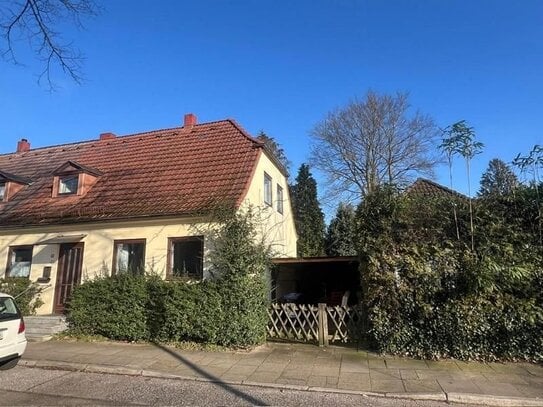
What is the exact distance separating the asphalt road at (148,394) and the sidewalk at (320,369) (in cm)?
29

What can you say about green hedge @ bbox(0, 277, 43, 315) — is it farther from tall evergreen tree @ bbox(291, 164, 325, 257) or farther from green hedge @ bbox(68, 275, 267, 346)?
tall evergreen tree @ bbox(291, 164, 325, 257)

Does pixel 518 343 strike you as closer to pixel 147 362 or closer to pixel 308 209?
pixel 147 362

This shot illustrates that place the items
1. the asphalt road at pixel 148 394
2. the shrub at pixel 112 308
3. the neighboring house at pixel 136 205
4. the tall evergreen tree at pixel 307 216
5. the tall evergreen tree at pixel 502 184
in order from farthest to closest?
the tall evergreen tree at pixel 307 216, the neighboring house at pixel 136 205, the shrub at pixel 112 308, the tall evergreen tree at pixel 502 184, the asphalt road at pixel 148 394

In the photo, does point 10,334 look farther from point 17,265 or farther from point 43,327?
point 17,265

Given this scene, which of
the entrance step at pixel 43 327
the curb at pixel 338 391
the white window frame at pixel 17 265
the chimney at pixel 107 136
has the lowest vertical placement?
the curb at pixel 338 391

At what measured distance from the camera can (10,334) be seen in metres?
7.91

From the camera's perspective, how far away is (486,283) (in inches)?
341

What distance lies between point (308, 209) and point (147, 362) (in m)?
24.0

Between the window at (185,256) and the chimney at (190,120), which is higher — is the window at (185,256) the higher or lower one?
the lower one

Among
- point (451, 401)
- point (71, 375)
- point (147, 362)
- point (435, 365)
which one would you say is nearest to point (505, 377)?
point (435, 365)

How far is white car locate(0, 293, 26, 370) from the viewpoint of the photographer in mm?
7730

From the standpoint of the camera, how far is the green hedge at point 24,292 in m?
13.3

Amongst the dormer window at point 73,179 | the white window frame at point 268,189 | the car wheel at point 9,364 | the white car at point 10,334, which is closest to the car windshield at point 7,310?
the white car at point 10,334

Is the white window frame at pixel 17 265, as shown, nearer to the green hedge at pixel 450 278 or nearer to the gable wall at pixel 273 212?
the gable wall at pixel 273 212
